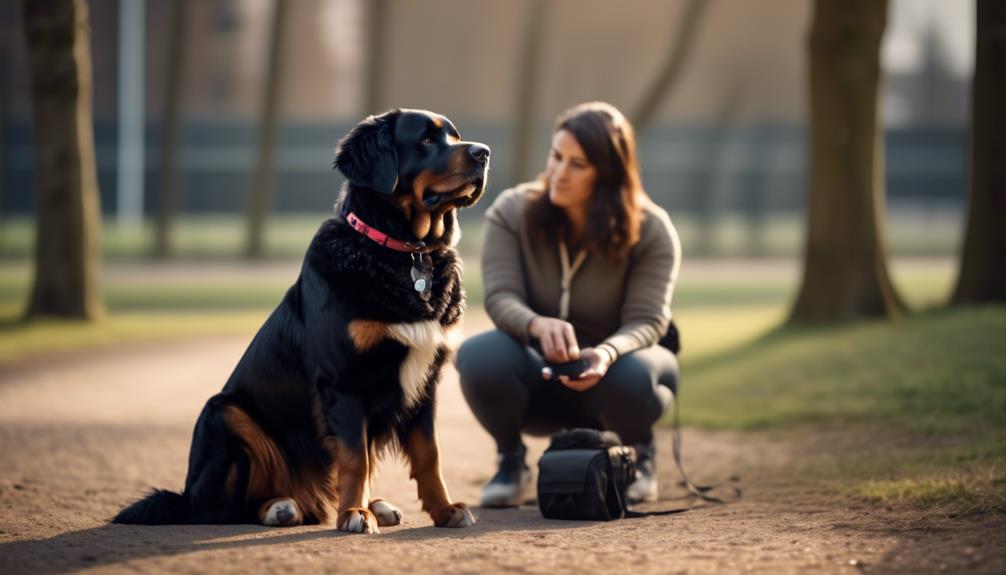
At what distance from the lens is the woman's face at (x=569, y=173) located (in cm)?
648

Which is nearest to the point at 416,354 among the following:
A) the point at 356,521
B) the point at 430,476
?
the point at 430,476

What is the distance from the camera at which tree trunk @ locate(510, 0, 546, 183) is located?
24625 mm

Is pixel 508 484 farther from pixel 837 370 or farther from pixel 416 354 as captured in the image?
pixel 837 370

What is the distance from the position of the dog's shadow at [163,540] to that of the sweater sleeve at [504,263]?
3.89 feet

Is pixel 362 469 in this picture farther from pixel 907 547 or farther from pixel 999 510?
pixel 999 510

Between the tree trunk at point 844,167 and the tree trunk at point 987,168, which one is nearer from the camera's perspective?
the tree trunk at point 987,168

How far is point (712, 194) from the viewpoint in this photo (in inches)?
1412

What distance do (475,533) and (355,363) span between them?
33.9 inches

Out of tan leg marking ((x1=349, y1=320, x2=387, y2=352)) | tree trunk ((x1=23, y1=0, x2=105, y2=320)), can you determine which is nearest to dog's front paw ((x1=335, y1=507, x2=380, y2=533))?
tan leg marking ((x1=349, y1=320, x2=387, y2=352))

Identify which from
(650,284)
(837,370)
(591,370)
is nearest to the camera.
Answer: (591,370)

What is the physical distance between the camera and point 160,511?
5.48 m

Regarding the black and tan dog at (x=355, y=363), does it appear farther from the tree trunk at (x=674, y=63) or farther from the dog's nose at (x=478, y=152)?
the tree trunk at (x=674, y=63)

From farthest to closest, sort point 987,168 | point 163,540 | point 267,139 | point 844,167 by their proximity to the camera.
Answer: point 267,139 < point 844,167 < point 987,168 < point 163,540

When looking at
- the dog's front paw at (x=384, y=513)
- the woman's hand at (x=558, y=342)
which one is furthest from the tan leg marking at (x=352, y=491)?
the woman's hand at (x=558, y=342)
